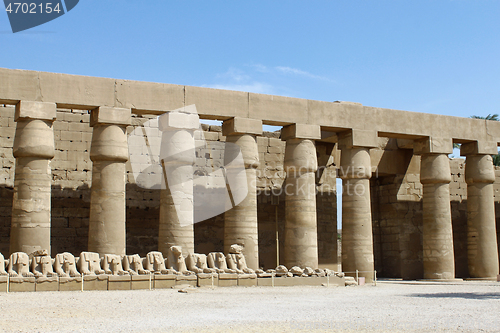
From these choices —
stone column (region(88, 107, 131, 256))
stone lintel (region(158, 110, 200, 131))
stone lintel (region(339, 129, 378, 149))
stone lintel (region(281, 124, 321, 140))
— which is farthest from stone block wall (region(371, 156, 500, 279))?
stone column (region(88, 107, 131, 256))

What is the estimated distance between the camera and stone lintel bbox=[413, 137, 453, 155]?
1922 centimetres

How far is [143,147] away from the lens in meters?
19.3

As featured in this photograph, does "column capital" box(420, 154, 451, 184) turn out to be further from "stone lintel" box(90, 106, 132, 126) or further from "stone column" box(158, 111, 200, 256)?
"stone lintel" box(90, 106, 132, 126)

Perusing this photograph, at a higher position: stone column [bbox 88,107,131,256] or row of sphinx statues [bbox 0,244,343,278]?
stone column [bbox 88,107,131,256]

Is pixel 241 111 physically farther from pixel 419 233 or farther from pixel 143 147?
pixel 419 233

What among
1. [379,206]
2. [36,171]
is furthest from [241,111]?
[379,206]

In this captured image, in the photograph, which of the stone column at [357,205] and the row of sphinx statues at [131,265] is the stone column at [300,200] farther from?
the stone column at [357,205]

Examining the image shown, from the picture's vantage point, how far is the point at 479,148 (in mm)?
20172

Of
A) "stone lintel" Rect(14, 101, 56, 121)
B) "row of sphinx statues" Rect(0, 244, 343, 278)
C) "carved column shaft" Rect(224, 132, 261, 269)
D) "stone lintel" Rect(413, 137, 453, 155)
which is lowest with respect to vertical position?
"row of sphinx statues" Rect(0, 244, 343, 278)

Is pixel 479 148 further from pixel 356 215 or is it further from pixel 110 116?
pixel 110 116

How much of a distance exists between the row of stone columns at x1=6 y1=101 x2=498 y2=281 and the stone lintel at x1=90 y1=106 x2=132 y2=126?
0.02 metres

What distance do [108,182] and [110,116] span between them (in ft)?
5.31

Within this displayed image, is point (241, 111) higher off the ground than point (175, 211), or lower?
higher

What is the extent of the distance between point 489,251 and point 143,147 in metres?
11.6
